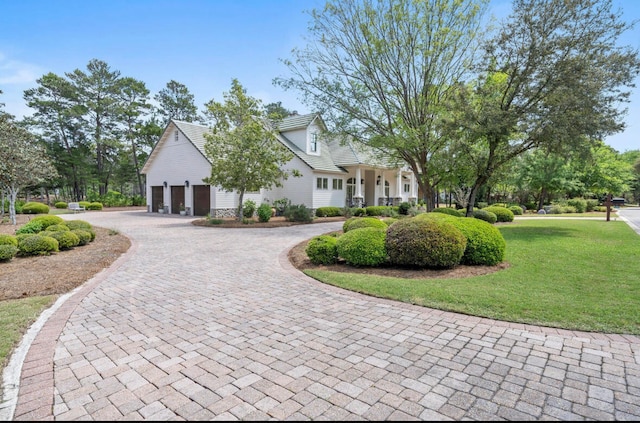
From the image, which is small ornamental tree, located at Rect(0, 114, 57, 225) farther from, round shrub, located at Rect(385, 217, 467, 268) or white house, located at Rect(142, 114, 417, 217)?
round shrub, located at Rect(385, 217, 467, 268)

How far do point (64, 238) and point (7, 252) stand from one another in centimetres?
169

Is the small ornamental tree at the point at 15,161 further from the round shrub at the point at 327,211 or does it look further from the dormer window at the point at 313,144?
the dormer window at the point at 313,144

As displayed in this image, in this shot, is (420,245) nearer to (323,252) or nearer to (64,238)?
(323,252)

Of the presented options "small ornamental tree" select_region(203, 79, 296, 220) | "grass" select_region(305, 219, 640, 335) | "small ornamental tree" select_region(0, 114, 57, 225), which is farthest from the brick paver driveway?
"small ornamental tree" select_region(0, 114, 57, 225)

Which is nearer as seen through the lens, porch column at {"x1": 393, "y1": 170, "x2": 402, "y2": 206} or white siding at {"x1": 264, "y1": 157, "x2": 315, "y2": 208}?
white siding at {"x1": 264, "y1": 157, "x2": 315, "y2": 208}

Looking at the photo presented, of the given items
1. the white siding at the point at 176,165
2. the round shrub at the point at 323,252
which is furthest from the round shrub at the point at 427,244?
the white siding at the point at 176,165

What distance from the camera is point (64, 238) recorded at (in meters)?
9.73

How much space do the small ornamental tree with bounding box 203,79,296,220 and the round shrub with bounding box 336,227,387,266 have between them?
10477 millimetres

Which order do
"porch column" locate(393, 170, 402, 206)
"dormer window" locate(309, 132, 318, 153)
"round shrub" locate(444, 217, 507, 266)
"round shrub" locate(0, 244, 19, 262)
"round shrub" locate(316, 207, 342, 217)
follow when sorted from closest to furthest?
"round shrub" locate(444, 217, 507, 266)
"round shrub" locate(0, 244, 19, 262)
"round shrub" locate(316, 207, 342, 217)
"dormer window" locate(309, 132, 318, 153)
"porch column" locate(393, 170, 402, 206)

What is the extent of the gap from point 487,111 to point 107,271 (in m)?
13.8

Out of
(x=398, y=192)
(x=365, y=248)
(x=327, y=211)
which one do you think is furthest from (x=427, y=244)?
(x=398, y=192)

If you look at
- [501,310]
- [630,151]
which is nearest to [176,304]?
[501,310]

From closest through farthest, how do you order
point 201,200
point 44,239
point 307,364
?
point 307,364 → point 44,239 → point 201,200

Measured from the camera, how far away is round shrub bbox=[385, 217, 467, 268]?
7109mm
